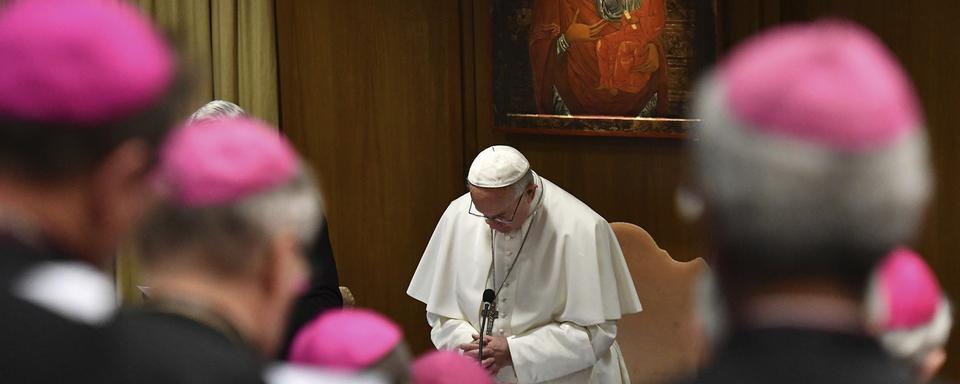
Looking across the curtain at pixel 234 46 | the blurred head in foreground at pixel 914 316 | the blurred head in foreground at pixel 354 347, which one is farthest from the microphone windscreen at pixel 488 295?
the blurred head in foreground at pixel 914 316

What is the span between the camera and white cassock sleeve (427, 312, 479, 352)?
A: 17.3ft

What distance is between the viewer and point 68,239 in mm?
1420

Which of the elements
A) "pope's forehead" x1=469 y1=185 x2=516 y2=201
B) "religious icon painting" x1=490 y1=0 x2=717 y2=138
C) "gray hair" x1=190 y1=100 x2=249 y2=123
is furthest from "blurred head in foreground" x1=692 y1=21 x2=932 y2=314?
"religious icon painting" x1=490 y1=0 x2=717 y2=138

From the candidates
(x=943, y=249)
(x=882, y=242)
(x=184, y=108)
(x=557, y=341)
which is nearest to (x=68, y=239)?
(x=184, y=108)

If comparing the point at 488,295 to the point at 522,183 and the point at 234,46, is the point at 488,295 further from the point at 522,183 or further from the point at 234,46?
the point at 234,46

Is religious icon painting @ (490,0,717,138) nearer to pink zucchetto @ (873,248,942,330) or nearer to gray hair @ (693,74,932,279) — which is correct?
pink zucchetto @ (873,248,942,330)

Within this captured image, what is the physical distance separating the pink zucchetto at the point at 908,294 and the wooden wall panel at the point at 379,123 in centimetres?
555

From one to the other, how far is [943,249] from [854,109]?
17.9 feet

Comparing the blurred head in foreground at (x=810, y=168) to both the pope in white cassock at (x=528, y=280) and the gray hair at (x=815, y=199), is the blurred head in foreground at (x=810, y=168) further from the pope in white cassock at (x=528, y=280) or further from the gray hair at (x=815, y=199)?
the pope in white cassock at (x=528, y=280)

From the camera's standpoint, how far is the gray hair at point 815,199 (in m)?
1.21

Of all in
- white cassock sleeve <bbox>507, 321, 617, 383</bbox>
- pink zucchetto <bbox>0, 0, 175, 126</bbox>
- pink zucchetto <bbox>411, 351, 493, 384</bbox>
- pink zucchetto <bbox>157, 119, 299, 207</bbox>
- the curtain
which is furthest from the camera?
the curtain

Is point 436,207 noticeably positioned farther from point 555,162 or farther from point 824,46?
point 824,46

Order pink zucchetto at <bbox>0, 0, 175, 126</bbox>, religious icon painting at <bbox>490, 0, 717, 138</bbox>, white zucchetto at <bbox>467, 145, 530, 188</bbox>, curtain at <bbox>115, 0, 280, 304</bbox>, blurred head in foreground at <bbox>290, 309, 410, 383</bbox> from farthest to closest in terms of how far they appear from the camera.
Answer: religious icon painting at <bbox>490, 0, 717, 138</bbox> → curtain at <bbox>115, 0, 280, 304</bbox> → white zucchetto at <bbox>467, 145, 530, 188</bbox> → blurred head in foreground at <bbox>290, 309, 410, 383</bbox> → pink zucchetto at <bbox>0, 0, 175, 126</bbox>

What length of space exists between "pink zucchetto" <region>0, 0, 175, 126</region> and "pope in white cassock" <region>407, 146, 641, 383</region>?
373cm
